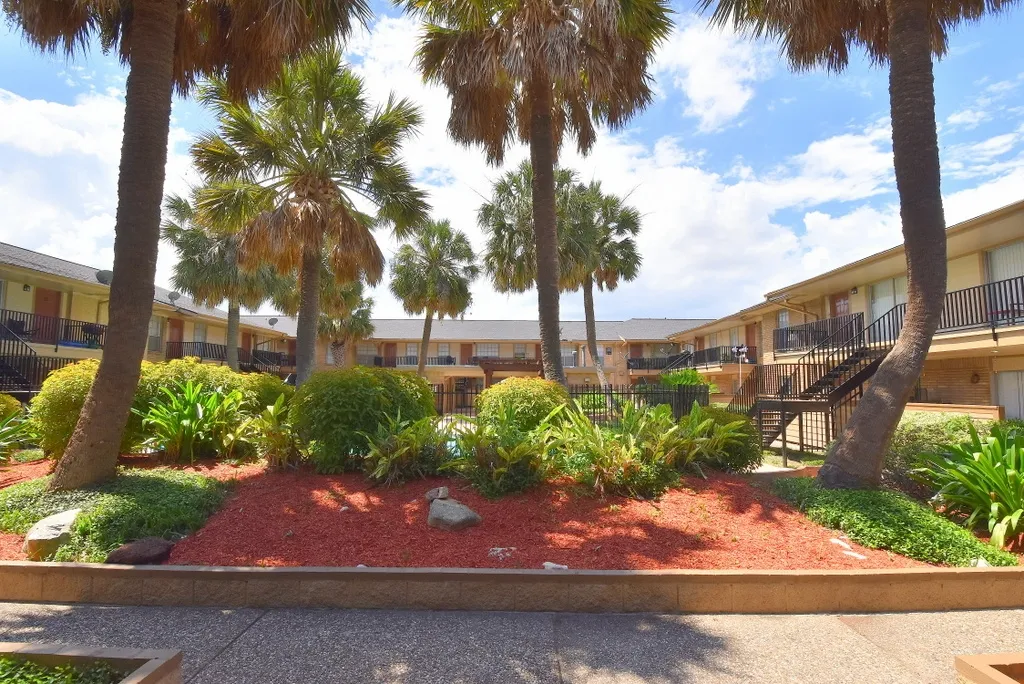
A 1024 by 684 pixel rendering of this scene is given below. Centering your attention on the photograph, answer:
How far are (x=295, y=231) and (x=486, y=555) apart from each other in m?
10.5

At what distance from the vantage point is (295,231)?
1321 cm

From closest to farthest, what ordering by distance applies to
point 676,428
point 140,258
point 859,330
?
point 140,258, point 676,428, point 859,330

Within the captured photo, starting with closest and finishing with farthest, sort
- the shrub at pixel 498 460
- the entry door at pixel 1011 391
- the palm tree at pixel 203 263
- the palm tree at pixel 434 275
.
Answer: the shrub at pixel 498 460 → the entry door at pixel 1011 391 → the palm tree at pixel 203 263 → the palm tree at pixel 434 275

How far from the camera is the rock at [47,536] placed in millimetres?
5266

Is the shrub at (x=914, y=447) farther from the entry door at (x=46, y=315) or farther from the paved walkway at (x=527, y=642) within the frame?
the entry door at (x=46, y=315)

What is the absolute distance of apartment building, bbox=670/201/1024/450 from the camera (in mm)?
12703

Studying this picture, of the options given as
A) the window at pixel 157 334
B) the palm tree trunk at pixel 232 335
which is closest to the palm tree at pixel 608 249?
the palm tree trunk at pixel 232 335

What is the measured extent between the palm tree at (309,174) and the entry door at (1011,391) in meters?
16.3

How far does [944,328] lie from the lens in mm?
14094

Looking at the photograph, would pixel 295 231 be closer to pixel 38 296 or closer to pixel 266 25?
pixel 266 25

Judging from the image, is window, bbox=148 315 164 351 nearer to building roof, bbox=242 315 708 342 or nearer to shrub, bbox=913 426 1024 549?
building roof, bbox=242 315 708 342

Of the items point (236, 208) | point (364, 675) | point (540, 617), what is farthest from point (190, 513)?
point (236, 208)

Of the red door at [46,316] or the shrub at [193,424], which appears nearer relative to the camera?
the shrub at [193,424]

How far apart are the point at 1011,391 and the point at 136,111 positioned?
20016 millimetres
